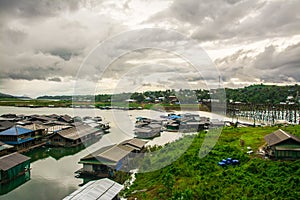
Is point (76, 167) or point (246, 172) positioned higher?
point (246, 172)

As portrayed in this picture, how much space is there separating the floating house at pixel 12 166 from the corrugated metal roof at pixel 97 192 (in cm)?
418

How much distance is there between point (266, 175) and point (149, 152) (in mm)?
5854

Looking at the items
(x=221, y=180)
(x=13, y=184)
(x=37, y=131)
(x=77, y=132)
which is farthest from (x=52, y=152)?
(x=221, y=180)

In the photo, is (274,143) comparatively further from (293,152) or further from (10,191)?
(10,191)

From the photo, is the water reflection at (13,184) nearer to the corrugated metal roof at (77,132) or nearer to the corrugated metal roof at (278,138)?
the corrugated metal roof at (77,132)

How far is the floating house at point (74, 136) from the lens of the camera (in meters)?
14.6

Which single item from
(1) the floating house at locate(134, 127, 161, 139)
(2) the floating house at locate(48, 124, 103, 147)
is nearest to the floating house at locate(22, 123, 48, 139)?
(2) the floating house at locate(48, 124, 103, 147)

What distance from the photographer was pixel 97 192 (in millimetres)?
5789

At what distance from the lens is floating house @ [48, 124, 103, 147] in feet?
48.0

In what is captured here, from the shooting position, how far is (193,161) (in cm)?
880

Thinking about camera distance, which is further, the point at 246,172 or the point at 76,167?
the point at 76,167

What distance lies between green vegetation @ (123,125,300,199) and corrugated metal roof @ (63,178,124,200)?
77 centimetres

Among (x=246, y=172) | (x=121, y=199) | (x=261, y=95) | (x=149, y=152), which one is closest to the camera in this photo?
(x=121, y=199)

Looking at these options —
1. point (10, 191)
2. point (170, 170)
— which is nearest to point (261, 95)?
point (170, 170)
